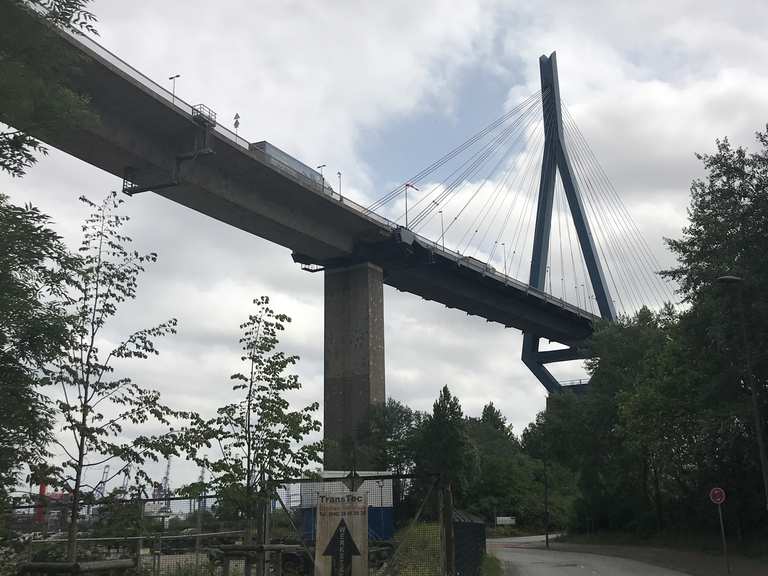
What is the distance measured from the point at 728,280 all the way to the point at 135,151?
3257 centimetres

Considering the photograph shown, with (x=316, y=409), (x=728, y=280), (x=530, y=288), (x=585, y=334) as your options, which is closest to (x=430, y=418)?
(x=530, y=288)

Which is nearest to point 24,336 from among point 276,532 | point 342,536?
point 342,536

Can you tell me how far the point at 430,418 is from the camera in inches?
2559

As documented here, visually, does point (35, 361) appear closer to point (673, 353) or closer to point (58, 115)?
point (58, 115)

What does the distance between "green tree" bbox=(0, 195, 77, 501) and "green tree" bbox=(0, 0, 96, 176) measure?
99 centimetres

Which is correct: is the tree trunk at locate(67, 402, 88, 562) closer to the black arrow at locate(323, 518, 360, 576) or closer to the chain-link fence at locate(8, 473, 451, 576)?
the chain-link fence at locate(8, 473, 451, 576)

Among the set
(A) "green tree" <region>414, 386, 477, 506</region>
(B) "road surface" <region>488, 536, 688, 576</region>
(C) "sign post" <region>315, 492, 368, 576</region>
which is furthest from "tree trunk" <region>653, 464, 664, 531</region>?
(C) "sign post" <region>315, 492, 368, 576</region>

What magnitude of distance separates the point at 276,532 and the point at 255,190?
34.2 metres

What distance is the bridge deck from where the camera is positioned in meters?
41.3

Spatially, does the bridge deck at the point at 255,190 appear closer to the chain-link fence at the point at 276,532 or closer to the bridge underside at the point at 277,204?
the bridge underside at the point at 277,204

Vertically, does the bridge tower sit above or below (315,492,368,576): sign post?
above

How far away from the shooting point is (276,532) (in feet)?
71.9

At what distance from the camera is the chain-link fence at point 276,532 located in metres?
9.98

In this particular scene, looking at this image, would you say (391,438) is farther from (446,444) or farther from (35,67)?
(35,67)
